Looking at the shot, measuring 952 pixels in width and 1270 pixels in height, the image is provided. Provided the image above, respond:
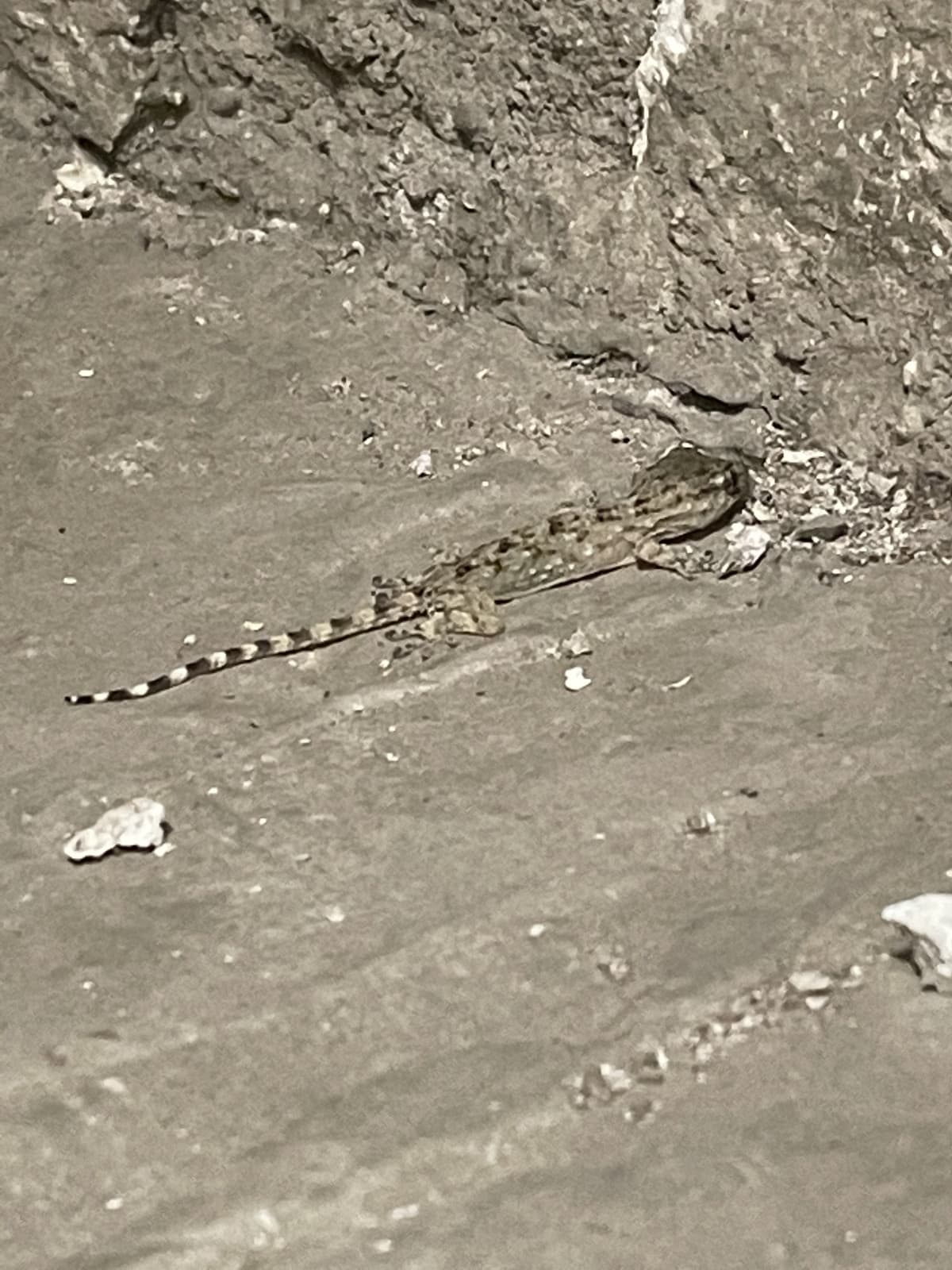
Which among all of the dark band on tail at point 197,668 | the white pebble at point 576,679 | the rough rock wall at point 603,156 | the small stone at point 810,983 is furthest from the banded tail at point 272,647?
the small stone at point 810,983

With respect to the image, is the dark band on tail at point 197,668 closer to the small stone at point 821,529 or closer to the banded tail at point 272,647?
the banded tail at point 272,647

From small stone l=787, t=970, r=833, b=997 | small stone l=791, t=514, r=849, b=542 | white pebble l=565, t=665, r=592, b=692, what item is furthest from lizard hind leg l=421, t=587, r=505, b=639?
small stone l=787, t=970, r=833, b=997

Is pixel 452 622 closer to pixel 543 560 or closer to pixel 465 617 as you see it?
→ pixel 465 617

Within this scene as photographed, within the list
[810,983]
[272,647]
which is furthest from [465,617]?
[810,983]

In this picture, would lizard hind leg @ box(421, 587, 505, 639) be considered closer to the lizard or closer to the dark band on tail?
the lizard

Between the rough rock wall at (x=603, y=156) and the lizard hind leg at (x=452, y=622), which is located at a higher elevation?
the rough rock wall at (x=603, y=156)

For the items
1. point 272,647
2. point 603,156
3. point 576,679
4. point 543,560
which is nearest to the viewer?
point 576,679
